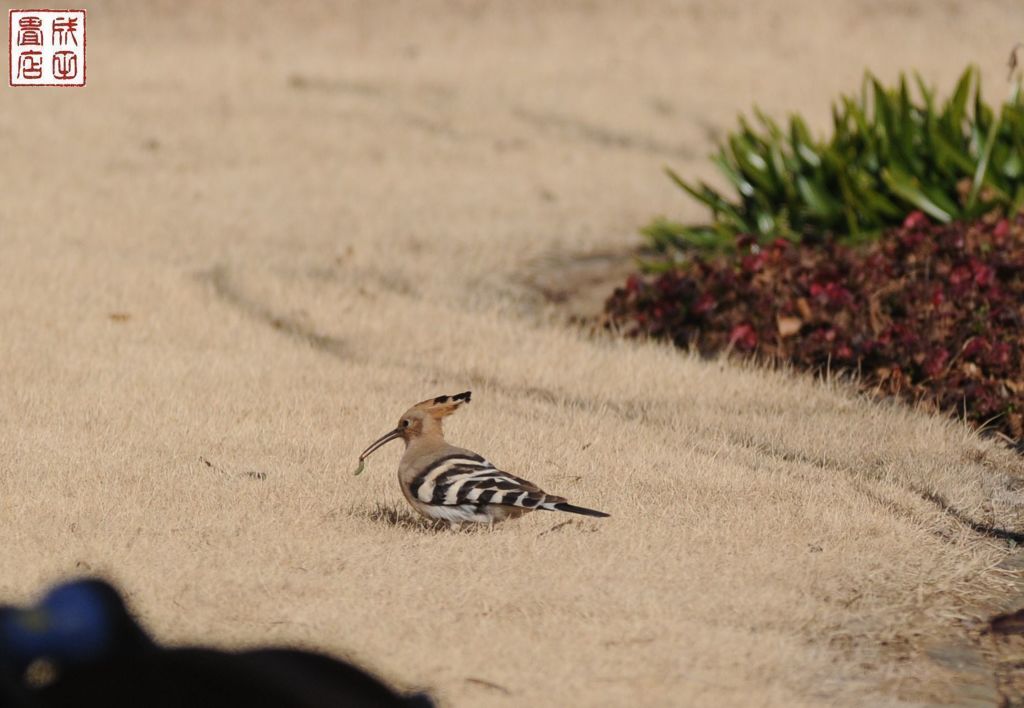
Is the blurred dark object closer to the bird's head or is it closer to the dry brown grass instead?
the dry brown grass

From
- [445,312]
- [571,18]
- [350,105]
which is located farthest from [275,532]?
[571,18]

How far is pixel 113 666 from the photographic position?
2373mm

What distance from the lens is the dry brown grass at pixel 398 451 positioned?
5121 mm

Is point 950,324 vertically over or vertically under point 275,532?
over

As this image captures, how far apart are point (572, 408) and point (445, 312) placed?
2727mm

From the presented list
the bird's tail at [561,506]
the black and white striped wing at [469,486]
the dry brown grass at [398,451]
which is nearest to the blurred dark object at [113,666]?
the dry brown grass at [398,451]

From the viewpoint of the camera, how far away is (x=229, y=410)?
8102 mm

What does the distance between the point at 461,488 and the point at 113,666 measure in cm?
344

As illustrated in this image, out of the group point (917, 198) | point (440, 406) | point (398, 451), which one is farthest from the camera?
point (917, 198)

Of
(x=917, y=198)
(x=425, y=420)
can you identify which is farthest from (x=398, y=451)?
(x=917, y=198)

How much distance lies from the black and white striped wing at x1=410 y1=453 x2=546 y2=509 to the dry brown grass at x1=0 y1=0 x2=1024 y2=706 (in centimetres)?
22

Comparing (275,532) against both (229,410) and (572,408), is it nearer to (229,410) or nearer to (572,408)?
(229,410)

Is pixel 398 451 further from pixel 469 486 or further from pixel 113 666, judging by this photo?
pixel 113 666

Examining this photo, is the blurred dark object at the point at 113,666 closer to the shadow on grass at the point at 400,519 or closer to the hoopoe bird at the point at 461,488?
the hoopoe bird at the point at 461,488
